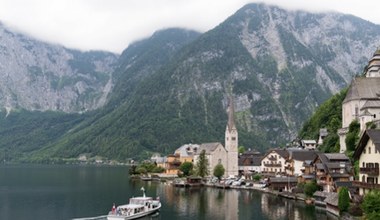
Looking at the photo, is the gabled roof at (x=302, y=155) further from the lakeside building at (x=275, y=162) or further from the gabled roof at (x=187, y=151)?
the gabled roof at (x=187, y=151)

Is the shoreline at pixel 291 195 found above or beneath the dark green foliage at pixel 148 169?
beneath

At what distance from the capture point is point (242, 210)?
81.1m

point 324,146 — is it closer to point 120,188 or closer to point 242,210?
point 242,210

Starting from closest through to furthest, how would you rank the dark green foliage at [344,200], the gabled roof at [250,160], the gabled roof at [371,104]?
the dark green foliage at [344,200]
the gabled roof at [371,104]
the gabled roof at [250,160]

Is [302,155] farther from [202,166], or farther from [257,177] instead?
[202,166]

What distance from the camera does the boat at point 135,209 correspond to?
7406cm

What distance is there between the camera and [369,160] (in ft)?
211

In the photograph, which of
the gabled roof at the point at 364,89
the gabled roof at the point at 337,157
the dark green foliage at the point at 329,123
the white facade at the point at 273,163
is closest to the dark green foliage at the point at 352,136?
the gabled roof at the point at 337,157

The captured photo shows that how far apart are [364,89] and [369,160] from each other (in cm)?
3940

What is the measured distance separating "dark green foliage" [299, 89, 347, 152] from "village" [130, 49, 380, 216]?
4.06m

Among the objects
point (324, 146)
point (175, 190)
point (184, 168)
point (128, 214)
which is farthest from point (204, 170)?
point (128, 214)

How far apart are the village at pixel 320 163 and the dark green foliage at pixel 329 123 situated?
13.3ft

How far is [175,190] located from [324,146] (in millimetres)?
38790

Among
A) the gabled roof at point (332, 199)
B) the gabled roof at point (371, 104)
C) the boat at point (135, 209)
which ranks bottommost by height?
the boat at point (135, 209)
